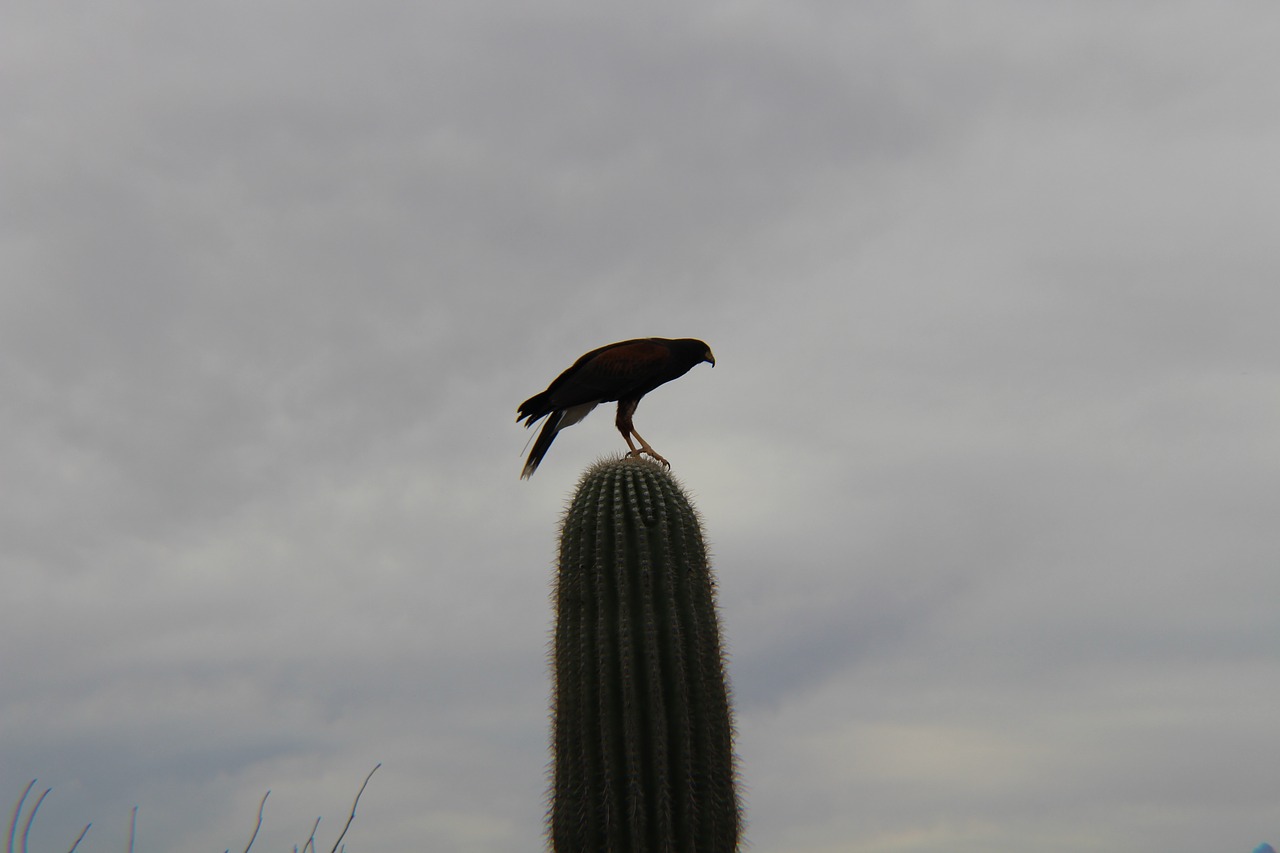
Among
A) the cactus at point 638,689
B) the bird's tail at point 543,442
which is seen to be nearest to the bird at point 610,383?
the bird's tail at point 543,442

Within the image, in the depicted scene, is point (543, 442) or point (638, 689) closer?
point (638, 689)

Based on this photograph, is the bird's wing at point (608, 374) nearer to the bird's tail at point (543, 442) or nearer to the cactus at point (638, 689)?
the bird's tail at point (543, 442)

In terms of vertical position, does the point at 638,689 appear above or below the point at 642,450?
below

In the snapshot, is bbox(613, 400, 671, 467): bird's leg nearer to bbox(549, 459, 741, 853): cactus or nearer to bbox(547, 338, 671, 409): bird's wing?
bbox(547, 338, 671, 409): bird's wing

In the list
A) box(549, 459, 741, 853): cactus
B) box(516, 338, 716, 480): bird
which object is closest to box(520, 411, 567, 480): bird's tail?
box(516, 338, 716, 480): bird

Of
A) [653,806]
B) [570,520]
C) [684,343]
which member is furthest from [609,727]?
[684,343]

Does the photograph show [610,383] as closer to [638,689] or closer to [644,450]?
[644,450]

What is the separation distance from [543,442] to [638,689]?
2.86m

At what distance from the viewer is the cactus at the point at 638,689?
639cm

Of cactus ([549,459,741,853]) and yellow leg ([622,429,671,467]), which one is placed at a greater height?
yellow leg ([622,429,671,467])

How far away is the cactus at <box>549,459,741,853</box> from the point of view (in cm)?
639

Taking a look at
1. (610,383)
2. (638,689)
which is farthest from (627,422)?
(638,689)

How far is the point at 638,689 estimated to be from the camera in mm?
6449

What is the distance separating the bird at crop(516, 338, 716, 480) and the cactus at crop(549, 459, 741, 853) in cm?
159
